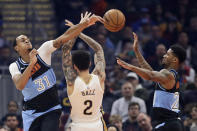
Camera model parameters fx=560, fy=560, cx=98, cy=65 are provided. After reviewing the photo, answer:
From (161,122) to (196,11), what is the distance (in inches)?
429

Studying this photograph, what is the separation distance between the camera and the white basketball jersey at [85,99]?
26.8 ft

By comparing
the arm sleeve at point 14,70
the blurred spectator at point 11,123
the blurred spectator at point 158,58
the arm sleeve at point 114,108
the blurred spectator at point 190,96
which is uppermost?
the arm sleeve at point 14,70

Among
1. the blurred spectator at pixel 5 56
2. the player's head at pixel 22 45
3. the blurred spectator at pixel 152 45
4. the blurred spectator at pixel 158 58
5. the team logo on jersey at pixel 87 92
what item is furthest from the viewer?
the blurred spectator at pixel 152 45

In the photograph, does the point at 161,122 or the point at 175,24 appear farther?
the point at 175,24

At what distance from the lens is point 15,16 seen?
1642 centimetres

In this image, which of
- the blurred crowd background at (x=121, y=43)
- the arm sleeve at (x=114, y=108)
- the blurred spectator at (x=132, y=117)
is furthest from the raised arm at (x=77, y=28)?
the arm sleeve at (x=114, y=108)

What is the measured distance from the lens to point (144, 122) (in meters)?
12.9

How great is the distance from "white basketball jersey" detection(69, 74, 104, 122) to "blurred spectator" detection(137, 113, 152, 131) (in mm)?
4710

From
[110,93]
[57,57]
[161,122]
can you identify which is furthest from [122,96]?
[161,122]

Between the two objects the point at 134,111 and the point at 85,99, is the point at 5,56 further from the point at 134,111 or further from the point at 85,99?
the point at 85,99

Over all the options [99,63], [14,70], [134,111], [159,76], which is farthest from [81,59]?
[134,111]

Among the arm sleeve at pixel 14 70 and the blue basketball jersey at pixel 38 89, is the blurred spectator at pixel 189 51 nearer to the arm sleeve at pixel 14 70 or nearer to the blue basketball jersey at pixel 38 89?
the blue basketball jersey at pixel 38 89

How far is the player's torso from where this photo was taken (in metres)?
9.09

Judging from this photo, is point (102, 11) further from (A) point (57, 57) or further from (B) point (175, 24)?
(A) point (57, 57)
